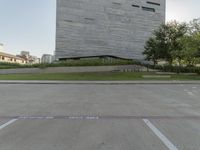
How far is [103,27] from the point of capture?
230ft

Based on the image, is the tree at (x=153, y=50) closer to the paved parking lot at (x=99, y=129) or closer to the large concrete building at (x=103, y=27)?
the large concrete building at (x=103, y=27)

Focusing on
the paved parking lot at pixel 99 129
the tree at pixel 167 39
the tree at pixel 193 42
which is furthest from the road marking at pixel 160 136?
the tree at pixel 167 39

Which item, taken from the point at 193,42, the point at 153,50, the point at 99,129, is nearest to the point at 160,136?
the point at 99,129

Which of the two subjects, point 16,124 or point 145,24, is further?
point 145,24

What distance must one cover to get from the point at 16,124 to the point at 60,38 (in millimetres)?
60398

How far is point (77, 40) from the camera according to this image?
67.2m

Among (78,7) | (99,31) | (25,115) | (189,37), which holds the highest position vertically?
(78,7)

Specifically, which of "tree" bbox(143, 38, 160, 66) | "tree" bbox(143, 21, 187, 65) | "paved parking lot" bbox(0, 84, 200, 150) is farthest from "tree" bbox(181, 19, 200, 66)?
"paved parking lot" bbox(0, 84, 200, 150)

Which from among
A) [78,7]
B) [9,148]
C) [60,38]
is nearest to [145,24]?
[78,7]

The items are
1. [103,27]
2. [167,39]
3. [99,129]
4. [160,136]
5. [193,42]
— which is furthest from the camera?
[103,27]

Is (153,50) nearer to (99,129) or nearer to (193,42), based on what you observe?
(193,42)

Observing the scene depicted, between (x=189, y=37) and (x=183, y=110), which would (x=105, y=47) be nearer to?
(x=189, y=37)

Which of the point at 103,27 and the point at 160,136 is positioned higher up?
the point at 103,27

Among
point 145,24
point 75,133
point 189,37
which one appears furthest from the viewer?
point 145,24
